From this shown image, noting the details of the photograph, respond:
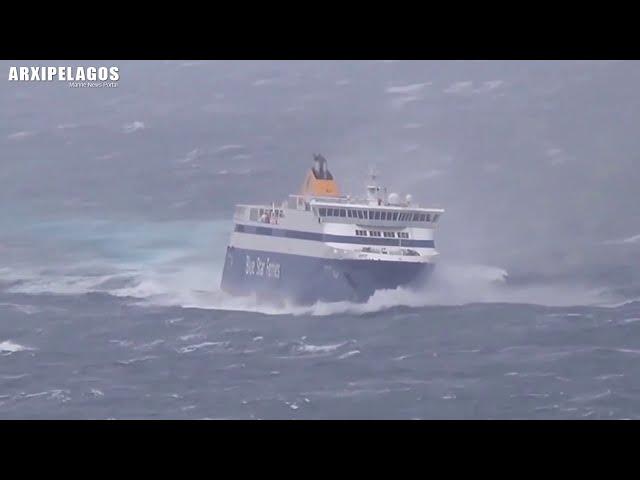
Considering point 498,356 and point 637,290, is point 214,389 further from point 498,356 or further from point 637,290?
point 637,290

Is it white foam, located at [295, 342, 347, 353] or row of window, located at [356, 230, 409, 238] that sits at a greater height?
row of window, located at [356, 230, 409, 238]

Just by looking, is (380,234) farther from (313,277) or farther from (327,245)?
(313,277)

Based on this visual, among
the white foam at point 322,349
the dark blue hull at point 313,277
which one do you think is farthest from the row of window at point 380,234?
the white foam at point 322,349

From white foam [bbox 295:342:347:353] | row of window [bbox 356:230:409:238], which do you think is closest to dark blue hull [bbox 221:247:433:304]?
row of window [bbox 356:230:409:238]

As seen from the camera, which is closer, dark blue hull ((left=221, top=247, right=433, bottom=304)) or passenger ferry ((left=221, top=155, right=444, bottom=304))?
dark blue hull ((left=221, top=247, right=433, bottom=304))

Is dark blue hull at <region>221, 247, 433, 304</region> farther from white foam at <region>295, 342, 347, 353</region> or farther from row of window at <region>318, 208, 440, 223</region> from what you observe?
white foam at <region>295, 342, 347, 353</region>

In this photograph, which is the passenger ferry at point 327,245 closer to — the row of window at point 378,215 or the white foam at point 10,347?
the row of window at point 378,215
